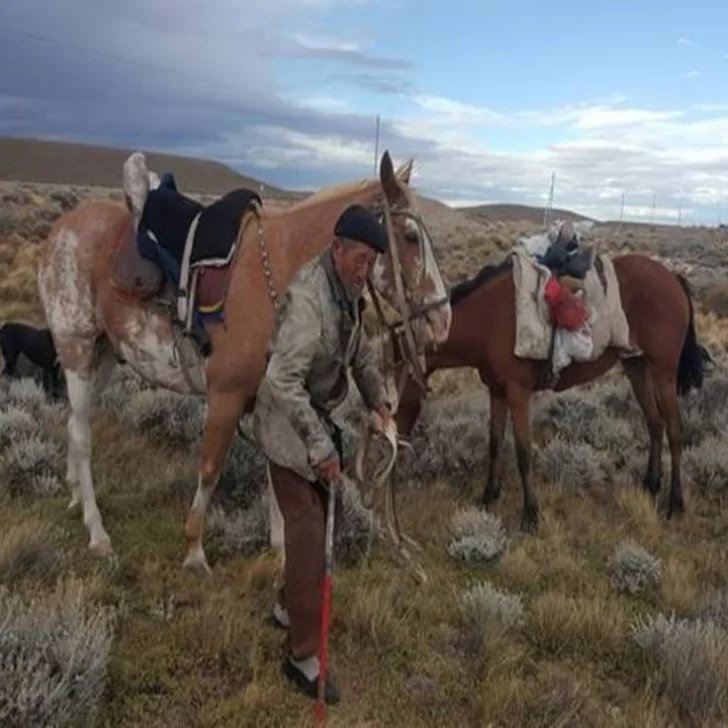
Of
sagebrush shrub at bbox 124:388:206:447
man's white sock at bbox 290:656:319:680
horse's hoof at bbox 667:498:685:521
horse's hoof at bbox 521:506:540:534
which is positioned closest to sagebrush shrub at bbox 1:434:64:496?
sagebrush shrub at bbox 124:388:206:447

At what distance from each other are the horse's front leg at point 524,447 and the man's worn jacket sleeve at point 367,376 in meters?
3.01

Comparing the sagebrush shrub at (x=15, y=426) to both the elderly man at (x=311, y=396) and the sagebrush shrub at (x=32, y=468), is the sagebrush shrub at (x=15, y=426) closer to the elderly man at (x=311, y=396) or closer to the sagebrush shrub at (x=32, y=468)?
the sagebrush shrub at (x=32, y=468)

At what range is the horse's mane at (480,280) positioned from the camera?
7.47 metres

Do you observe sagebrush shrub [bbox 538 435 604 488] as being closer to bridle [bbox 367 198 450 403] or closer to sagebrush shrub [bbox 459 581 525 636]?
sagebrush shrub [bbox 459 581 525 636]

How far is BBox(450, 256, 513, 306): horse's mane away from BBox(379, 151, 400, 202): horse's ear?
3.00 m

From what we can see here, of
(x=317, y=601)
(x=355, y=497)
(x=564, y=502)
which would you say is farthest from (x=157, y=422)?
(x=317, y=601)

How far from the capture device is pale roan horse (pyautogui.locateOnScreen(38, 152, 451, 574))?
4523mm

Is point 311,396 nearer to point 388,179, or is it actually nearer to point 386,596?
point 388,179

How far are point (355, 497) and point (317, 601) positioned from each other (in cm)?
228

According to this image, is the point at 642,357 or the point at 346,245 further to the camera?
the point at 642,357

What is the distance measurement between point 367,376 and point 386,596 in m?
1.54

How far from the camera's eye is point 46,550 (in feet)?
16.7

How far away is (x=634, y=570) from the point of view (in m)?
5.79

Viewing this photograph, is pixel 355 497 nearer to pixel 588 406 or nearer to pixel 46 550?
pixel 46 550
